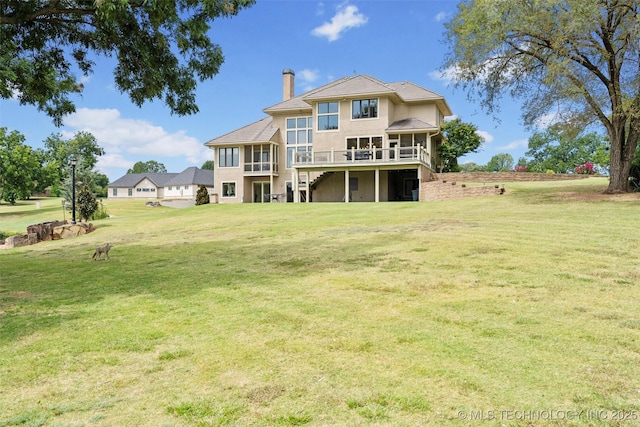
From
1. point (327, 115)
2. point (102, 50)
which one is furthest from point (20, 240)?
point (327, 115)

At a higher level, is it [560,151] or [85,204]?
[560,151]

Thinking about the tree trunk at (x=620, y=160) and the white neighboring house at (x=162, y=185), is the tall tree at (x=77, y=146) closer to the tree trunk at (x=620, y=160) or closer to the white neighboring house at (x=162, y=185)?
the white neighboring house at (x=162, y=185)

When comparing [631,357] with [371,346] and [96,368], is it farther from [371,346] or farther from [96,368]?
[96,368]

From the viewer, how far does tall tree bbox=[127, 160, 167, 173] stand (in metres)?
114

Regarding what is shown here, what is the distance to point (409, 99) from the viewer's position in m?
28.8

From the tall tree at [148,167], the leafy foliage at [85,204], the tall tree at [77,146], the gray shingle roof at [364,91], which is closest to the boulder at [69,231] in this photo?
the leafy foliage at [85,204]

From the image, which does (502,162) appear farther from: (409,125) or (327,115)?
(327,115)

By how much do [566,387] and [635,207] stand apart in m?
13.5

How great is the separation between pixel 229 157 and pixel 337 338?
3121 centimetres

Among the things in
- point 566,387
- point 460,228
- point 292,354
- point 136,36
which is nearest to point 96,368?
point 292,354

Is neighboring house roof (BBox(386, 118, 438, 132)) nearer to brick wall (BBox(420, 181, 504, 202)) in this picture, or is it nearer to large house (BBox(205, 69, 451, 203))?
large house (BBox(205, 69, 451, 203))

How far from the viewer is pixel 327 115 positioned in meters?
29.6

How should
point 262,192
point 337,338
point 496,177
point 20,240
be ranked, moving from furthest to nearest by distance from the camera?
point 262,192, point 496,177, point 20,240, point 337,338

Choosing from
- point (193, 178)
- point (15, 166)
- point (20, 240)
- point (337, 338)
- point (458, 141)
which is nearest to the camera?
point (337, 338)
